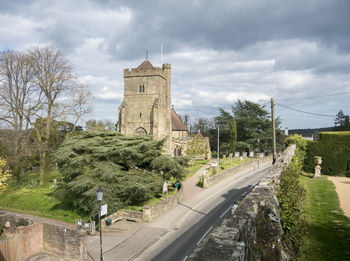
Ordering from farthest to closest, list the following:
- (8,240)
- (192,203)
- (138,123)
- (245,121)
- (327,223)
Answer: (245,121) < (138,123) < (192,203) < (8,240) < (327,223)

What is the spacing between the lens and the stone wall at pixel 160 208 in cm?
1922

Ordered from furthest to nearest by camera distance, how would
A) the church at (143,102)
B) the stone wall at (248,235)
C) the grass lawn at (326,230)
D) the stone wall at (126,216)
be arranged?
the church at (143,102) < the stone wall at (126,216) < the grass lawn at (326,230) < the stone wall at (248,235)

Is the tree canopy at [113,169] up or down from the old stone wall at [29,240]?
up

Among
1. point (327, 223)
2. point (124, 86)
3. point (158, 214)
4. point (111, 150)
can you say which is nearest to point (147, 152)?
point (111, 150)

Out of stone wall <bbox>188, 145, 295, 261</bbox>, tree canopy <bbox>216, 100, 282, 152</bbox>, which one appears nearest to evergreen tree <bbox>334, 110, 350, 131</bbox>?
tree canopy <bbox>216, 100, 282, 152</bbox>

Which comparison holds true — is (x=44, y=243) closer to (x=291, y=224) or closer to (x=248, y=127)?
(x=291, y=224)

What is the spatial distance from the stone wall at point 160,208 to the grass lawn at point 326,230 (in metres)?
10.4

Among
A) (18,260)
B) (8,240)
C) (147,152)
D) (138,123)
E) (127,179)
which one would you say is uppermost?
(138,123)

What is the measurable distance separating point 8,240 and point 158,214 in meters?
9.61

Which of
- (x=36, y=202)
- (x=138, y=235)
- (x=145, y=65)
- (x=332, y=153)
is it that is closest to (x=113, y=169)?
(x=138, y=235)

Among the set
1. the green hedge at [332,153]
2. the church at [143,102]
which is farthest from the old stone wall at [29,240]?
the church at [143,102]

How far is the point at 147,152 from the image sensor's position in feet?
79.5

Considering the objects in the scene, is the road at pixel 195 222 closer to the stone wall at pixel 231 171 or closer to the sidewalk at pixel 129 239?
the sidewalk at pixel 129 239

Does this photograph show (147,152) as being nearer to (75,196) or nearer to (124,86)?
(75,196)
